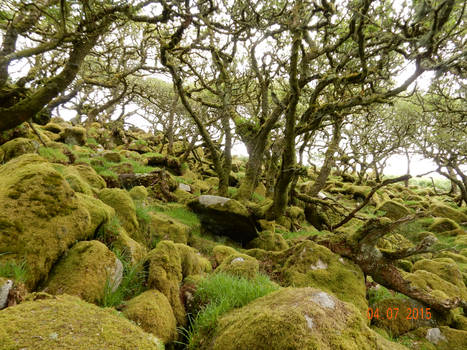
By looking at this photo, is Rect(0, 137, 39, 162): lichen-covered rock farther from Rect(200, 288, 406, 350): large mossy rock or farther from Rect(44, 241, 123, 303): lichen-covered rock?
Rect(200, 288, 406, 350): large mossy rock

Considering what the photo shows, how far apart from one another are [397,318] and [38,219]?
5.78 meters

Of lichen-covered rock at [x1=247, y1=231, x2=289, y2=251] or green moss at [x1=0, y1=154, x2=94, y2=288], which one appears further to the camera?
lichen-covered rock at [x1=247, y1=231, x2=289, y2=251]

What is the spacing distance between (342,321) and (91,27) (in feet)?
22.0

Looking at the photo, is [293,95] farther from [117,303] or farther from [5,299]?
[5,299]

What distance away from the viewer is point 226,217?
8148 mm

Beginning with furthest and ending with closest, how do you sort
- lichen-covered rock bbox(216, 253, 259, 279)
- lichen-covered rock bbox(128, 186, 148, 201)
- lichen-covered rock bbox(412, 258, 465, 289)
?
lichen-covered rock bbox(128, 186, 148, 201) < lichen-covered rock bbox(412, 258, 465, 289) < lichen-covered rock bbox(216, 253, 259, 279)

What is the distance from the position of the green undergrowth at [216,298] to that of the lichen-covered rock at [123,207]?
6.70 feet

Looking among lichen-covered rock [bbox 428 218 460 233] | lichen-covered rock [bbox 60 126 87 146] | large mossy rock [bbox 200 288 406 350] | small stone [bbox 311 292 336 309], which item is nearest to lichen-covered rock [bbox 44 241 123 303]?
large mossy rock [bbox 200 288 406 350]

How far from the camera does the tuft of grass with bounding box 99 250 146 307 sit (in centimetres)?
270

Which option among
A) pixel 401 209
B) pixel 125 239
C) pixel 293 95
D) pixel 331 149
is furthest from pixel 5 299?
pixel 401 209

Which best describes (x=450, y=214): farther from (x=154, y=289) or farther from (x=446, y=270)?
(x=154, y=289)

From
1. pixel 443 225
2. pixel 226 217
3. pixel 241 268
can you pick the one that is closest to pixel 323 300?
pixel 241 268

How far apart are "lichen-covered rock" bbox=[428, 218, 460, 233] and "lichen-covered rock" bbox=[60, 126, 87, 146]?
20.8m

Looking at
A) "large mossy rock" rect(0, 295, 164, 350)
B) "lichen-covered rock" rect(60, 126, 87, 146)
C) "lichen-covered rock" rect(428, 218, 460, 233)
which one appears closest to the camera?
"large mossy rock" rect(0, 295, 164, 350)
